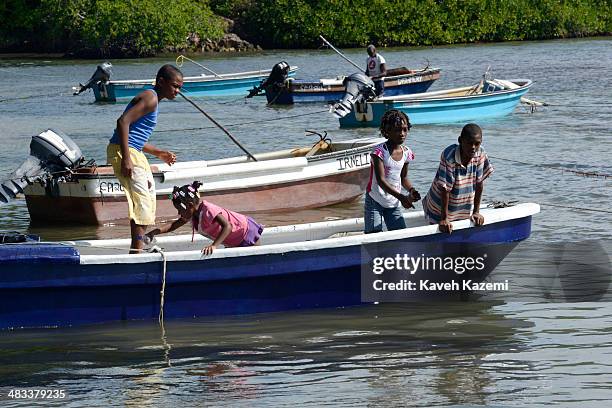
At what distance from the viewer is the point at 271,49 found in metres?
53.1

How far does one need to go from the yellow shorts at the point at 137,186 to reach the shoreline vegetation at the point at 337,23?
137ft

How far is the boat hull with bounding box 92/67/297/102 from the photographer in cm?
2945

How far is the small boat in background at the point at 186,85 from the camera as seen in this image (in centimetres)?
2919

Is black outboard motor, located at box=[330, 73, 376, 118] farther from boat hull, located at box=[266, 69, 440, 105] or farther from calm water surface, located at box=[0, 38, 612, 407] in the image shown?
calm water surface, located at box=[0, 38, 612, 407]

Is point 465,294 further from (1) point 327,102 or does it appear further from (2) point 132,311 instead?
(1) point 327,102

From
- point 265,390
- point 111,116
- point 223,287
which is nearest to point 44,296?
point 223,287

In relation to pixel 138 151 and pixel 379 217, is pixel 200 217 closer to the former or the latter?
Result: pixel 138 151

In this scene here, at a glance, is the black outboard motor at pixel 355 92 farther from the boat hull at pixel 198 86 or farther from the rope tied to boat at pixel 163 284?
the rope tied to boat at pixel 163 284

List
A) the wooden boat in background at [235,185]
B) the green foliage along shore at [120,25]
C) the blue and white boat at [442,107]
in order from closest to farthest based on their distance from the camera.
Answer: the wooden boat in background at [235,185] < the blue and white boat at [442,107] < the green foliage along shore at [120,25]

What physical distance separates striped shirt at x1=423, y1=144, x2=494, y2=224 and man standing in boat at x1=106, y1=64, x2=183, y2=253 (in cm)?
215

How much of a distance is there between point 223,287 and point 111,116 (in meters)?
18.3

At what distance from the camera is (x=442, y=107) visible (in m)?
22.0

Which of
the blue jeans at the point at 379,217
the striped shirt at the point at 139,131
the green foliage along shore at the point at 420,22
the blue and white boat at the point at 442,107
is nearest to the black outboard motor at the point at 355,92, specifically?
the blue and white boat at the point at 442,107

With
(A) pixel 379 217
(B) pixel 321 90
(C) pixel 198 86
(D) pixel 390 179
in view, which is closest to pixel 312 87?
(B) pixel 321 90
